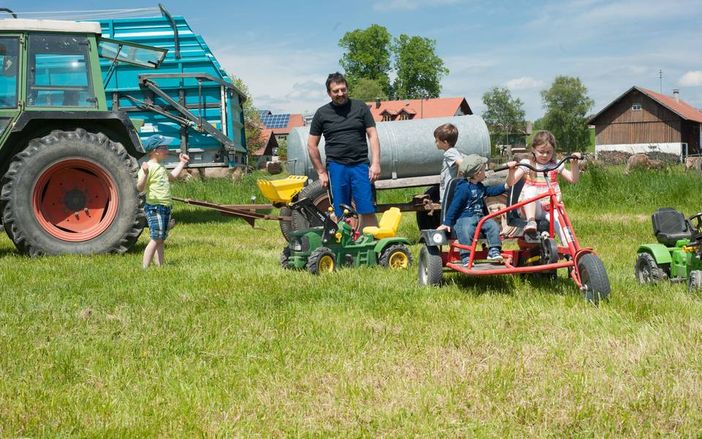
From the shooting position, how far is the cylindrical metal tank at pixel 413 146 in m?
10.1

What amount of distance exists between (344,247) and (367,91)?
224 ft

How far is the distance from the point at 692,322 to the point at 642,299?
71cm

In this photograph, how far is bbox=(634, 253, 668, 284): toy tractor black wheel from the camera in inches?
228

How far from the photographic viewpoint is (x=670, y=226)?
5973 millimetres

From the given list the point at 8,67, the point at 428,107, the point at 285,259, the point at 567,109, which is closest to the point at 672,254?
the point at 285,259

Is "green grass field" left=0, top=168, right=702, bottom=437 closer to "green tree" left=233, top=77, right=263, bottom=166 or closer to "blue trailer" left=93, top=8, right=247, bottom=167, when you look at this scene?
"blue trailer" left=93, top=8, right=247, bottom=167

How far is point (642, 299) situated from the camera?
5.00m

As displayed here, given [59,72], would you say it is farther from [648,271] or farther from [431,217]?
[648,271]

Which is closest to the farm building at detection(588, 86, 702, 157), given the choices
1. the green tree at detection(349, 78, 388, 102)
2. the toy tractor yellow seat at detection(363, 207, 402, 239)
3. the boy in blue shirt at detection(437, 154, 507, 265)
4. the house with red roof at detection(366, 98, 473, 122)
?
the house with red roof at detection(366, 98, 473, 122)

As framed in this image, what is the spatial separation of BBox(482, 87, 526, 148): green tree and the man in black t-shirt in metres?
95.6

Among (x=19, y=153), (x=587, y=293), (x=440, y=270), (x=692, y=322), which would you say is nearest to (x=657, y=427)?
(x=692, y=322)

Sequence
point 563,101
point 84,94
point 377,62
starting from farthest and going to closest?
point 563,101, point 377,62, point 84,94

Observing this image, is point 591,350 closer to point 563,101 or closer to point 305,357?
point 305,357

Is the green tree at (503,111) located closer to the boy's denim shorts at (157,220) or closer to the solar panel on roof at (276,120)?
the solar panel on roof at (276,120)
